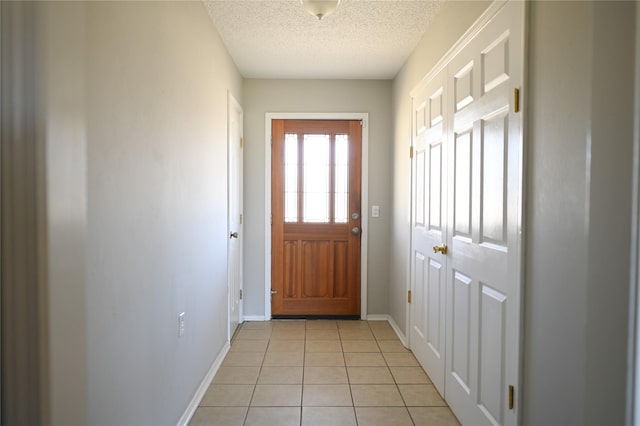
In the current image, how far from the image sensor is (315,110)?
408 centimetres

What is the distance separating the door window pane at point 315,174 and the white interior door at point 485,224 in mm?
1928

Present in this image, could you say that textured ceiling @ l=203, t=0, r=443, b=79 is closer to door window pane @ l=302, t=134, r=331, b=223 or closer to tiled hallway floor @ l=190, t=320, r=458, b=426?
door window pane @ l=302, t=134, r=331, b=223

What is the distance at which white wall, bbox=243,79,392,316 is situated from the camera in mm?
4070

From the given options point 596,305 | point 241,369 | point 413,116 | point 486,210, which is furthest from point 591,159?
point 241,369

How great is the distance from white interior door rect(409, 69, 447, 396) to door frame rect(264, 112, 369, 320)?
0.97 meters

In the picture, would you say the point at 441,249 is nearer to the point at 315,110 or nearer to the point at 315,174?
the point at 315,174

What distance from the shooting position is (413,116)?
Result: 126 inches

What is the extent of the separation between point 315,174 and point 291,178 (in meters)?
0.24

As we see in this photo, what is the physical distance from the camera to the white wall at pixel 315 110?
13.4ft

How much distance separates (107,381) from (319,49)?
279cm

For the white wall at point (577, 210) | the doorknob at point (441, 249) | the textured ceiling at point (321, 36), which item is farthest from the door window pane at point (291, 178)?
the white wall at point (577, 210)

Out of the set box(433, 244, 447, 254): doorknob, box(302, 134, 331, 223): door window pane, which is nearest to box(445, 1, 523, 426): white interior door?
box(433, 244, 447, 254): doorknob

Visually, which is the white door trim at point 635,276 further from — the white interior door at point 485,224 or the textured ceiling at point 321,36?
the textured ceiling at point 321,36

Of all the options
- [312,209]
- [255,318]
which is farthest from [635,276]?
[255,318]
